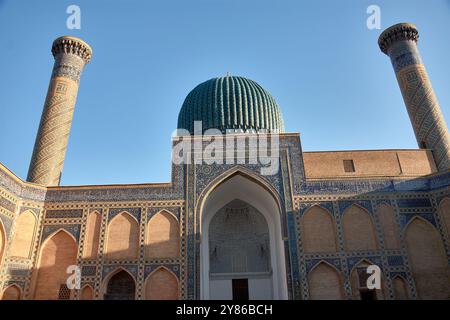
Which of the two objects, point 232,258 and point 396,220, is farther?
point 232,258

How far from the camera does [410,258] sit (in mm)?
8008

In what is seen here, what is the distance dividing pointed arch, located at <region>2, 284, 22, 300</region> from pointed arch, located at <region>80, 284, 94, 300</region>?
115cm

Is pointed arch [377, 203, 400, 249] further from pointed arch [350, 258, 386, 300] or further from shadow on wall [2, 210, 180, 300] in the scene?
shadow on wall [2, 210, 180, 300]

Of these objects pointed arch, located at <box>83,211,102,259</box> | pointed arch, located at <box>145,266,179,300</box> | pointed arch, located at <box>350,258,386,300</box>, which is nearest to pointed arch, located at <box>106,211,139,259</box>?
pointed arch, located at <box>83,211,102,259</box>

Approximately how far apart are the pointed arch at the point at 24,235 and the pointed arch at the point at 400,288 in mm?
7482

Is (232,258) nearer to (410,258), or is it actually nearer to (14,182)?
(410,258)

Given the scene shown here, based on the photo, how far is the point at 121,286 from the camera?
8.19 meters

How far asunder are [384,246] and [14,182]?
25.6 feet

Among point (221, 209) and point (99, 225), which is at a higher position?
point (221, 209)

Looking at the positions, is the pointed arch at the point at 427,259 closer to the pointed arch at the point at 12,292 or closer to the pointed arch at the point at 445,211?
the pointed arch at the point at 445,211

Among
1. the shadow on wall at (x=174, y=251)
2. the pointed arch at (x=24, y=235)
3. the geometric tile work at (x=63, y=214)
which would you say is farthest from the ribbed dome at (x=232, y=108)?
the pointed arch at (x=24, y=235)

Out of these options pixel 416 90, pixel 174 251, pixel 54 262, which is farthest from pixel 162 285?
pixel 416 90
